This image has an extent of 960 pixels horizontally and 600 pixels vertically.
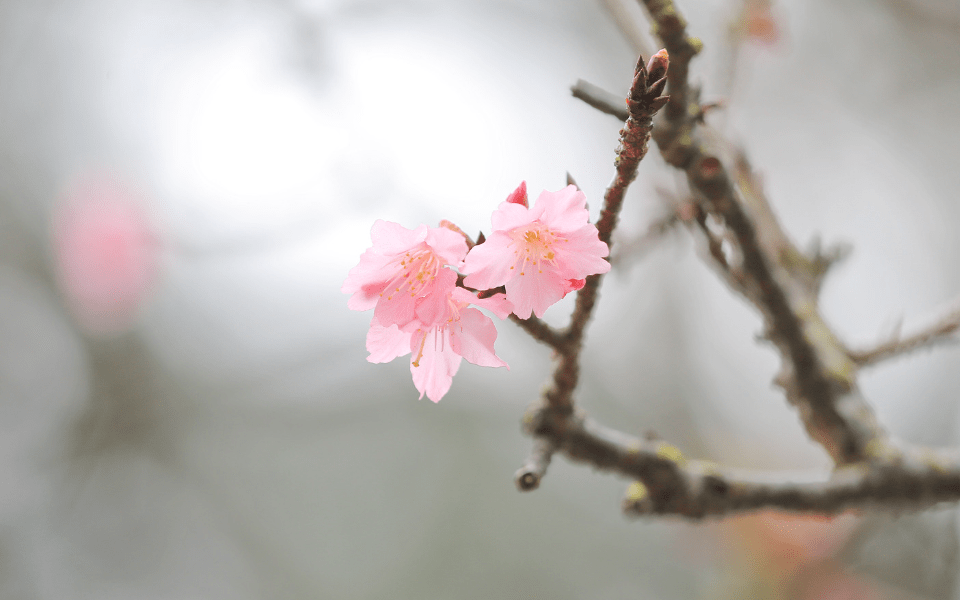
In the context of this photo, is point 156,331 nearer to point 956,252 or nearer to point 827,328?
point 827,328

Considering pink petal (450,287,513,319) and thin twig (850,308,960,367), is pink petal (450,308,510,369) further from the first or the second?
thin twig (850,308,960,367)

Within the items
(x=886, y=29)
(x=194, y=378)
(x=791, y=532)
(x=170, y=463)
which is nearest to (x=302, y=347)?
(x=194, y=378)

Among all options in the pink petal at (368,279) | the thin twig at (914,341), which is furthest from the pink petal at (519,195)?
the thin twig at (914,341)

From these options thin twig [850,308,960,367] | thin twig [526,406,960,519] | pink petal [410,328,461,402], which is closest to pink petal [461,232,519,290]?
pink petal [410,328,461,402]

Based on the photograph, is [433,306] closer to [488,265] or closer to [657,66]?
[488,265]

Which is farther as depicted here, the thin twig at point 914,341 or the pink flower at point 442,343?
the thin twig at point 914,341

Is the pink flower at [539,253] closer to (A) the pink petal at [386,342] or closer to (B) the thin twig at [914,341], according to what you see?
(A) the pink petal at [386,342]
